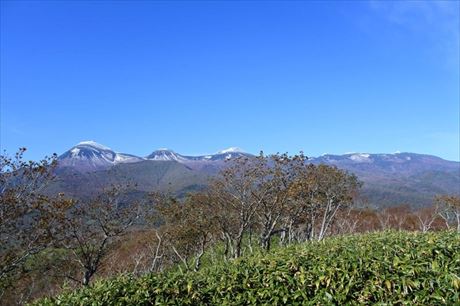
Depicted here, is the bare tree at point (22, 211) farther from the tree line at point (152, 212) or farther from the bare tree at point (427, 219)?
the bare tree at point (427, 219)

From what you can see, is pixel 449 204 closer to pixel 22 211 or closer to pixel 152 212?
pixel 152 212

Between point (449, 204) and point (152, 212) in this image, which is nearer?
point (152, 212)

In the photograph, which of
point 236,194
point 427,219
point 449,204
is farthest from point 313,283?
point 427,219

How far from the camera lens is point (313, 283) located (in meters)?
6.01

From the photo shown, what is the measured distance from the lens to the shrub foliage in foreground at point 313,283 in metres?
5.64

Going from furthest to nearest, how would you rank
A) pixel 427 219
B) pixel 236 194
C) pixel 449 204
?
pixel 427 219 < pixel 449 204 < pixel 236 194

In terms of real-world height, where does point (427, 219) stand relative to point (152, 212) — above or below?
below

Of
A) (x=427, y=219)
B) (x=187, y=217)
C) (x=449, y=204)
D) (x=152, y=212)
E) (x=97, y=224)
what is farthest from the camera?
(x=427, y=219)

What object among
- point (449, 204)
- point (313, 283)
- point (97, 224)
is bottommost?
point (97, 224)

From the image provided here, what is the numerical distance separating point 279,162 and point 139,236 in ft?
73.6

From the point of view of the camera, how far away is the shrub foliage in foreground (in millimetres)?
5637

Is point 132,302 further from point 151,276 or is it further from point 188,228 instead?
point 188,228

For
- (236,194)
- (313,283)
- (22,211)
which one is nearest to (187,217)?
(236,194)

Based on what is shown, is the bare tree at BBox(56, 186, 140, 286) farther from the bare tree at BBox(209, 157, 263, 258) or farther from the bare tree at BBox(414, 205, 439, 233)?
the bare tree at BBox(414, 205, 439, 233)
